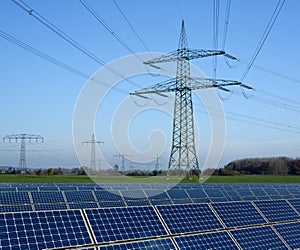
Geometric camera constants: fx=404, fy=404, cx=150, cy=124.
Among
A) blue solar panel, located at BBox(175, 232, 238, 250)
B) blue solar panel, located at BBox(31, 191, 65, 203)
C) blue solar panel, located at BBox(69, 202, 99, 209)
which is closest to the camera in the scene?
blue solar panel, located at BBox(175, 232, 238, 250)

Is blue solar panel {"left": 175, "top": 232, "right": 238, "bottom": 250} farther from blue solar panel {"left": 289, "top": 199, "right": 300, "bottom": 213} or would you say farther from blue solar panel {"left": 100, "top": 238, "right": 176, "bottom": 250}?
blue solar panel {"left": 289, "top": 199, "right": 300, "bottom": 213}

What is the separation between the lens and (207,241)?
43.4 feet

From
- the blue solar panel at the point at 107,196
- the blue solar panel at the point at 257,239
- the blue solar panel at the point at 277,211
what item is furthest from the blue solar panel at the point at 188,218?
the blue solar panel at the point at 107,196

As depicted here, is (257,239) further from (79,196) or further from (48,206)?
(79,196)

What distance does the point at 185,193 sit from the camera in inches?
866

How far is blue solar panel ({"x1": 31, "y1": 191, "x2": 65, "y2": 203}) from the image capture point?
1659cm

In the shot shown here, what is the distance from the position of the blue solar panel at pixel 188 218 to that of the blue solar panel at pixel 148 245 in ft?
2.86

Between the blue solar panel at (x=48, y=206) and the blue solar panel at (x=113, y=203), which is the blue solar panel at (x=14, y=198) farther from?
the blue solar panel at (x=113, y=203)

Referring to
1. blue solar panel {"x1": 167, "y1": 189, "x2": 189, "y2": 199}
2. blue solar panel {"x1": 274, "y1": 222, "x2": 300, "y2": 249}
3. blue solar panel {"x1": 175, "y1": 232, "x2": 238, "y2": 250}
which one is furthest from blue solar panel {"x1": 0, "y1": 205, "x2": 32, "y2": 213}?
blue solar panel {"x1": 274, "y1": 222, "x2": 300, "y2": 249}

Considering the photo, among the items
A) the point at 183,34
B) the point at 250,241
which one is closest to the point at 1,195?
the point at 250,241

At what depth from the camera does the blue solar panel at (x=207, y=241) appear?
12.6 meters

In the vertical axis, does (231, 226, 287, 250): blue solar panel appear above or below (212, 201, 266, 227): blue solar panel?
below

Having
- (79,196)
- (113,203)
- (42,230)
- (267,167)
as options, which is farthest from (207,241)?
(267,167)

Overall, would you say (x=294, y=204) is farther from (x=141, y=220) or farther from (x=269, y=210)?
(x=141, y=220)
